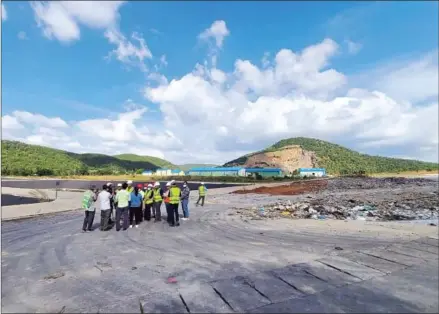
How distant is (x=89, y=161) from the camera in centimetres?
16262

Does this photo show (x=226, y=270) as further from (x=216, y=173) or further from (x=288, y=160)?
(x=288, y=160)

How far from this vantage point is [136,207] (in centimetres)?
1234

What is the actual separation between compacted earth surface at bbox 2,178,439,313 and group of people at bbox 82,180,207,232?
0.62m

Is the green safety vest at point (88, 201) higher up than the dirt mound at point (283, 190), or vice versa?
the green safety vest at point (88, 201)

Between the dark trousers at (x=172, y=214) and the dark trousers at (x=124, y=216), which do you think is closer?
the dark trousers at (x=124, y=216)

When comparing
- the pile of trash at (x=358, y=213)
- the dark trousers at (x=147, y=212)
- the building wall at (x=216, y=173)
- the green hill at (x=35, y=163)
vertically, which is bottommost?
the pile of trash at (x=358, y=213)

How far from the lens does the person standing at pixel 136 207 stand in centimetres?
1212

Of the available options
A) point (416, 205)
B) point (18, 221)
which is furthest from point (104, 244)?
point (416, 205)

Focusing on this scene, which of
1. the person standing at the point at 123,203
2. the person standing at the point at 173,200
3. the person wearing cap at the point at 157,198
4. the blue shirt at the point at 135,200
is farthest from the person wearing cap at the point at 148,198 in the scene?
the person standing at the point at 123,203

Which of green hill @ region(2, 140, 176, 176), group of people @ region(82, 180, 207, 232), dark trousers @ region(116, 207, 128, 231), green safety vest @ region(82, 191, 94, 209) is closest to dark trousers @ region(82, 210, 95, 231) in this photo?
group of people @ region(82, 180, 207, 232)

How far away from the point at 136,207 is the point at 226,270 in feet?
22.1

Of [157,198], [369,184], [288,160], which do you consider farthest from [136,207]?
[288,160]

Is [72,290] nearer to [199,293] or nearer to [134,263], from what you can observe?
[134,263]

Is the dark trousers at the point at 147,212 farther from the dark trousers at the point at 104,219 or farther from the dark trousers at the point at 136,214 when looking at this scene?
the dark trousers at the point at 104,219
